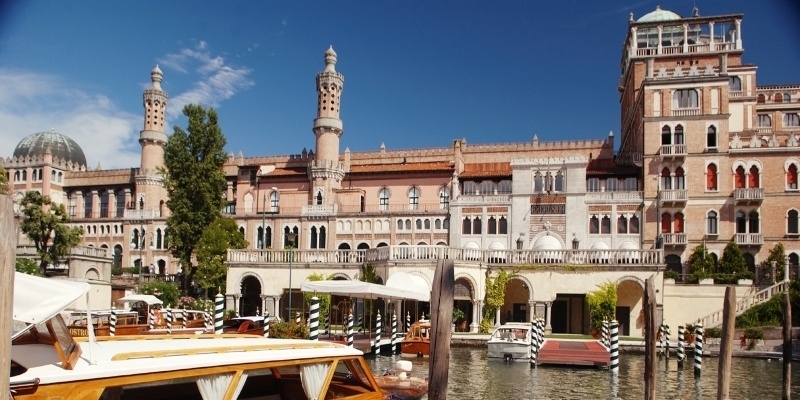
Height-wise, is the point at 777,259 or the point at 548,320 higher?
the point at 777,259

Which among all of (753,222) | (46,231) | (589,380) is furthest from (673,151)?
(46,231)

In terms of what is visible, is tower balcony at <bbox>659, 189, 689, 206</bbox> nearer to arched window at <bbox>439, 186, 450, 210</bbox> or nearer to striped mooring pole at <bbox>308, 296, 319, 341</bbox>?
arched window at <bbox>439, 186, 450, 210</bbox>

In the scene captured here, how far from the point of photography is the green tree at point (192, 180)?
5284cm

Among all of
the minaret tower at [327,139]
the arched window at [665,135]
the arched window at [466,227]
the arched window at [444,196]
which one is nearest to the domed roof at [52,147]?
the minaret tower at [327,139]

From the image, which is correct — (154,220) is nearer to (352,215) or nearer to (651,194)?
(352,215)

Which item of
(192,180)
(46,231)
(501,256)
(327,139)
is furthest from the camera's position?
(327,139)

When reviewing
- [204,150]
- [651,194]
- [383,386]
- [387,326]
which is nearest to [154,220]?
[204,150]

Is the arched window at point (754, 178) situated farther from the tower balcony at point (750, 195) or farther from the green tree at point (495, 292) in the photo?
the green tree at point (495, 292)

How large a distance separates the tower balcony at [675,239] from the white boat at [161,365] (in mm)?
40233

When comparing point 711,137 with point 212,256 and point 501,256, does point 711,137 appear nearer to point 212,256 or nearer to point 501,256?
point 501,256

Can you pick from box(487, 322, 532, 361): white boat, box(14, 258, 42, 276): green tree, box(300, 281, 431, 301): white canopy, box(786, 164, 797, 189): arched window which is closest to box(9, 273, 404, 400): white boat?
box(300, 281, 431, 301): white canopy

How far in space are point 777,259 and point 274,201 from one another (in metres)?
39.8

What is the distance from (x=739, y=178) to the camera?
48469 mm

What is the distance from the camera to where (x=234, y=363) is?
→ 10.0 meters
